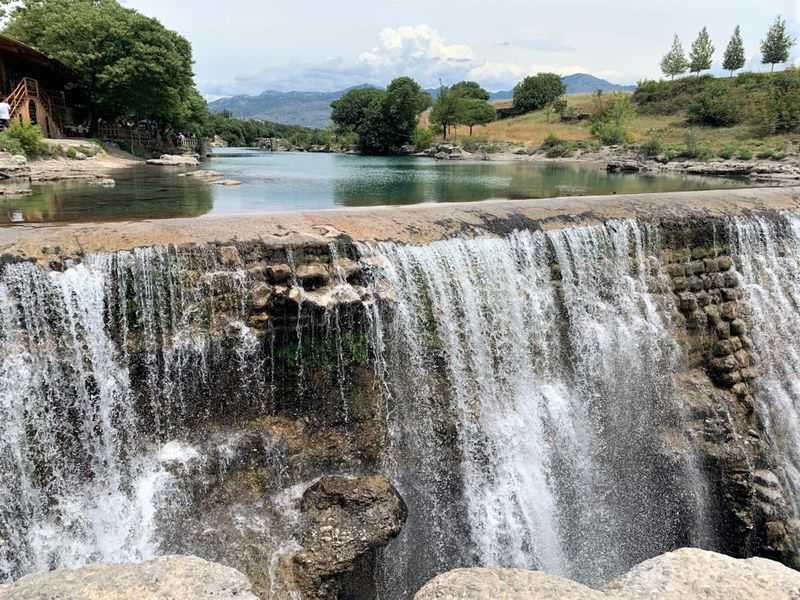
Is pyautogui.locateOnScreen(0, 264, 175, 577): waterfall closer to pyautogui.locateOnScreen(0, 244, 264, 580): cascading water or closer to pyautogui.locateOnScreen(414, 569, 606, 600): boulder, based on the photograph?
pyautogui.locateOnScreen(0, 244, 264, 580): cascading water

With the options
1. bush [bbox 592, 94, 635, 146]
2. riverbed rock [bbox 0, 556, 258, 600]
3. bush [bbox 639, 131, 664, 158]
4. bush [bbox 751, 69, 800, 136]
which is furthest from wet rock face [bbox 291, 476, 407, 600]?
bush [bbox 592, 94, 635, 146]

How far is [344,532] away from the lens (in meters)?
7.00

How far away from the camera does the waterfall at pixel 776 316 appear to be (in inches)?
399

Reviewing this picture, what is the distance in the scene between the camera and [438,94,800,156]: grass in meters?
38.9

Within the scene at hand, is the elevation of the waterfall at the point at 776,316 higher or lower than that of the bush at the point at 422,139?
lower

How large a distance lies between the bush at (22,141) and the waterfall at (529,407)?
17.6 metres

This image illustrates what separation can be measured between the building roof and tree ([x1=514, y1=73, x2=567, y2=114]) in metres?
58.5

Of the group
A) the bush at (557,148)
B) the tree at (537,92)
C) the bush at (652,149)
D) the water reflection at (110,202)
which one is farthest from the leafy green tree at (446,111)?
the water reflection at (110,202)

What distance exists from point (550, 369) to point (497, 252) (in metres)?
2.07

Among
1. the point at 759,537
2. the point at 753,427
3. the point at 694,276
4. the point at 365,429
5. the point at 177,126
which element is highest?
the point at 177,126

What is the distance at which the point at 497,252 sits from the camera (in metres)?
9.54

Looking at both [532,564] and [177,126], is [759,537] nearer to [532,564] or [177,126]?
[532,564]

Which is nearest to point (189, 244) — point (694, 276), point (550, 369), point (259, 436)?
point (259, 436)

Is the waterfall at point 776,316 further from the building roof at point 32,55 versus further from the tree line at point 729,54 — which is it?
the tree line at point 729,54
